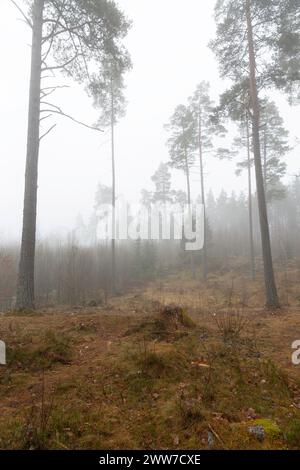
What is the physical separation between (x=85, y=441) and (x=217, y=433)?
1.15m

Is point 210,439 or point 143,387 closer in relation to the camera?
point 210,439

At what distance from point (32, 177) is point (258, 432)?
7226 millimetres

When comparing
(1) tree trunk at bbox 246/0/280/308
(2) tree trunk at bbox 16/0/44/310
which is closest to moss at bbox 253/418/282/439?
(2) tree trunk at bbox 16/0/44/310

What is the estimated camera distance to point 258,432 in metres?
2.85

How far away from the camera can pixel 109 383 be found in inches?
148

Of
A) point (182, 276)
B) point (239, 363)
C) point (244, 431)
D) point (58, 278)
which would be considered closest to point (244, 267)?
point (182, 276)

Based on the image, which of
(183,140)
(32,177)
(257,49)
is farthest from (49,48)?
(183,140)

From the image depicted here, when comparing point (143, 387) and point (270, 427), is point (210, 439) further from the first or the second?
point (143, 387)

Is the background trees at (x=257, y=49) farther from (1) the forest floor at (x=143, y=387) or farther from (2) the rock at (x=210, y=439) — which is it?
(2) the rock at (x=210, y=439)

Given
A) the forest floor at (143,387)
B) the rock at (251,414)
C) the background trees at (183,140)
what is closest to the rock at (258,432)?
the forest floor at (143,387)

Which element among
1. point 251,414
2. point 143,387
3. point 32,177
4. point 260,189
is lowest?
point 251,414

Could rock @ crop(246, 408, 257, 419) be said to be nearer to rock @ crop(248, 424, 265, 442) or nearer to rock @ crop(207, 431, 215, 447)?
rock @ crop(248, 424, 265, 442)

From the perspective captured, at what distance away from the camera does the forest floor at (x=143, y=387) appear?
2818 mm
